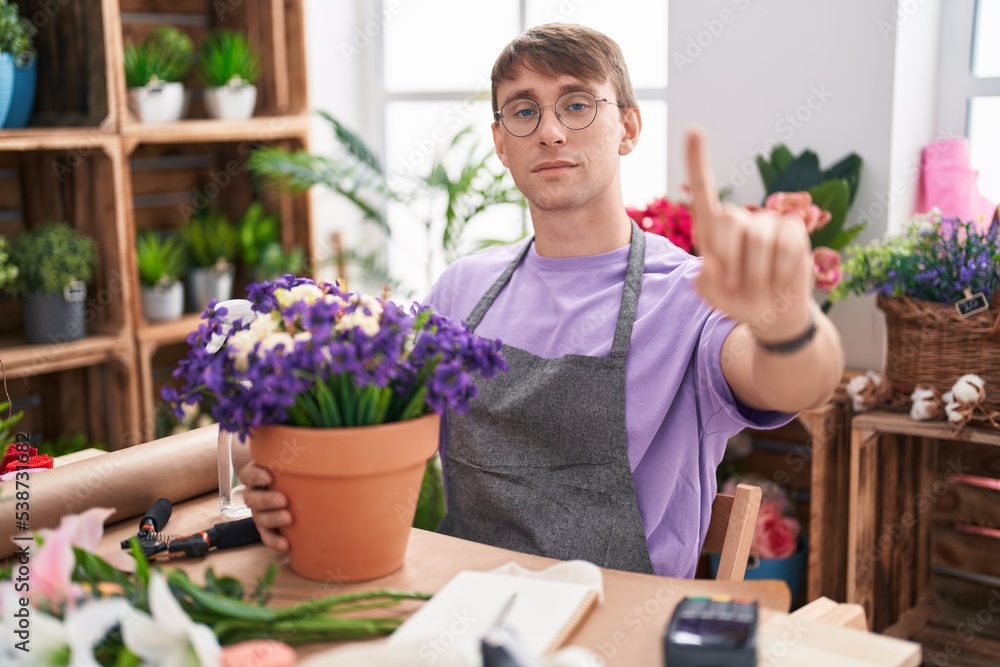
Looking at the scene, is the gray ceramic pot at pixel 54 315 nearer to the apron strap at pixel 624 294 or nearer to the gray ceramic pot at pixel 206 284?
the gray ceramic pot at pixel 206 284

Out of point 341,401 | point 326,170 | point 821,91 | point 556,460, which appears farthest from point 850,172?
point 341,401

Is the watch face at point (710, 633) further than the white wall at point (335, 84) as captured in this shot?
No

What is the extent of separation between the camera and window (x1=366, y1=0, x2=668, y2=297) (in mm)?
3182

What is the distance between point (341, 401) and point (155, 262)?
216 centimetres

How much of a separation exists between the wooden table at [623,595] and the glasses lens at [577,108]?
766mm

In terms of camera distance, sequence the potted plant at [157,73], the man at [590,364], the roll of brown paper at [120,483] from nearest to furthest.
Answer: the roll of brown paper at [120,483] → the man at [590,364] → the potted plant at [157,73]

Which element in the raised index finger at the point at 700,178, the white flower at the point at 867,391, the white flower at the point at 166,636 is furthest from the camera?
the white flower at the point at 867,391

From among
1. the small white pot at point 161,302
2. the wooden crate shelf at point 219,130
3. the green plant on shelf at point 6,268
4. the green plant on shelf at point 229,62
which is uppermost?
the green plant on shelf at point 229,62

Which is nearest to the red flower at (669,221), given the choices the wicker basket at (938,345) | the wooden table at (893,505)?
the wicker basket at (938,345)

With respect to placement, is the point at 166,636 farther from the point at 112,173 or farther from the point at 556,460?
the point at 112,173

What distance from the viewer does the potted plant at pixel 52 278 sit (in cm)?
279

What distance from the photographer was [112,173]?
2883 mm

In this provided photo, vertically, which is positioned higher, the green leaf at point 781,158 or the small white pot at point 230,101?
the small white pot at point 230,101

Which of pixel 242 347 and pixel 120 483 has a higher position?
pixel 242 347
